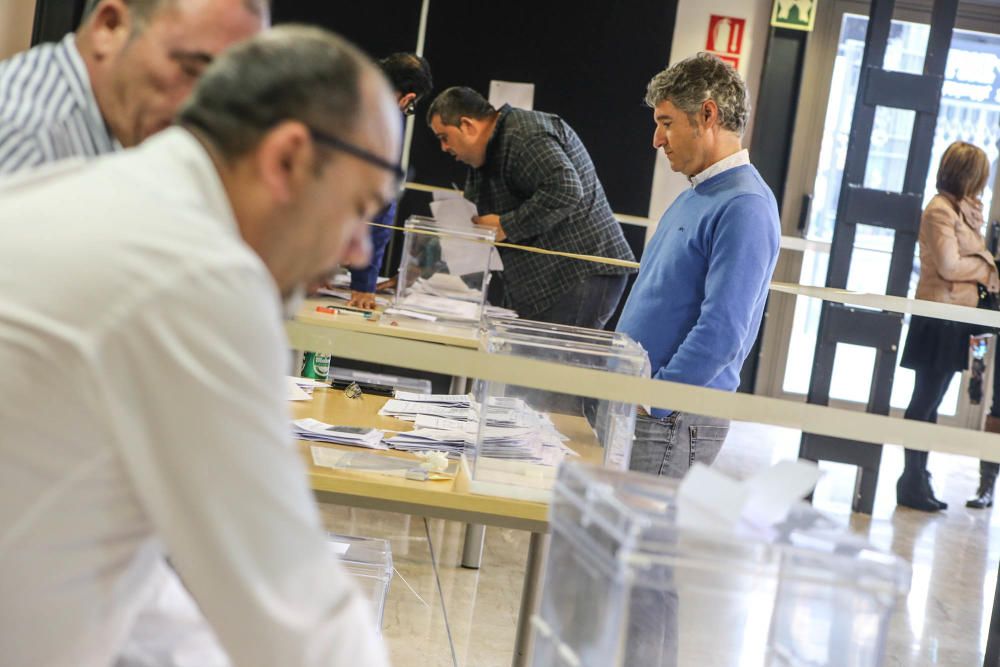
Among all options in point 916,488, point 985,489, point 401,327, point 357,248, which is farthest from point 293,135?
point 985,489

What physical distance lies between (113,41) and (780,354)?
6.92 m

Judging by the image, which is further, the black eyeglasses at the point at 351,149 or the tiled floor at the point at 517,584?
the tiled floor at the point at 517,584

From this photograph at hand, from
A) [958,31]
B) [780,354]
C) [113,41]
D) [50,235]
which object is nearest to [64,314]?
[50,235]

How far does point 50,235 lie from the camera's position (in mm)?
896

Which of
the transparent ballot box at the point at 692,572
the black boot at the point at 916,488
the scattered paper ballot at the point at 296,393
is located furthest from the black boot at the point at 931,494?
the transparent ballot box at the point at 692,572

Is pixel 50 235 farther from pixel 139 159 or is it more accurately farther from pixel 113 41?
pixel 113 41

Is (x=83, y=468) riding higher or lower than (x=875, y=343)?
higher

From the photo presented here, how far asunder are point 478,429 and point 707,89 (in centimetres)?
100

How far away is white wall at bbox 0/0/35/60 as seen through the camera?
16.0ft

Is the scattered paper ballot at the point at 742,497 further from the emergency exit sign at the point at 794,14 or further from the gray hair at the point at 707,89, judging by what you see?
the emergency exit sign at the point at 794,14

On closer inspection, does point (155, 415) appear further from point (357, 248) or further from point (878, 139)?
point (878, 139)

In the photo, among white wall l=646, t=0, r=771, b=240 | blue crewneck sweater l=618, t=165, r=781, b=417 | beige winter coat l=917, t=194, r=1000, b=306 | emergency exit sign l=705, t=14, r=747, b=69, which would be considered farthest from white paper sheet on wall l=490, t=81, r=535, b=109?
blue crewneck sweater l=618, t=165, r=781, b=417

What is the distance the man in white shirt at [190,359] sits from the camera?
86cm

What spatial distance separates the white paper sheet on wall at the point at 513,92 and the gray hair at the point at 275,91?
609 cm
